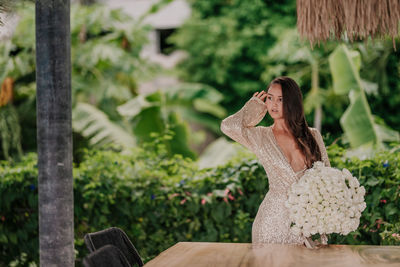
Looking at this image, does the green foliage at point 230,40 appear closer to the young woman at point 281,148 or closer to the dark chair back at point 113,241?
the young woman at point 281,148

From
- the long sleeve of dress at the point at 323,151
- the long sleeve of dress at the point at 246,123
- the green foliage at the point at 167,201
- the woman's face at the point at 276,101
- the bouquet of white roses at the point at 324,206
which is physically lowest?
the green foliage at the point at 167,201

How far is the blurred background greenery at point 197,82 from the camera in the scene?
23.3ft

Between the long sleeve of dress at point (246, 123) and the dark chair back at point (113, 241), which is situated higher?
the long sleeve of dress at point (246, 123)

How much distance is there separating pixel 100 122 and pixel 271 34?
7816mm

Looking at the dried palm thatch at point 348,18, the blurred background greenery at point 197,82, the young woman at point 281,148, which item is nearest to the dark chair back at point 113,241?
the young woman at point 281,148

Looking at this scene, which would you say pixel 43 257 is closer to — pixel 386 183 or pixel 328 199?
pixel 328 199

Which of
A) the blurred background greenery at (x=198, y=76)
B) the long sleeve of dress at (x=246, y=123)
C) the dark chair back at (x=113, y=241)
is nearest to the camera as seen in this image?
the dark chair back at (x=113, y=241)

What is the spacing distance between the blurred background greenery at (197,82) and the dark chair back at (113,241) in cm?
157

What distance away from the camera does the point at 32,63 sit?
39.3 ft

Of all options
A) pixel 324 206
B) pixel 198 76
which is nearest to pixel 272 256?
pixel 324 206

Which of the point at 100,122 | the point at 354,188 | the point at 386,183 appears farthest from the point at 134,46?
the point at 354,188

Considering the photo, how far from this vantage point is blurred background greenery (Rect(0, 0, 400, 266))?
7.09 metres

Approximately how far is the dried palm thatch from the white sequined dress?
810mm

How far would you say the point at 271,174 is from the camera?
11.8ft
